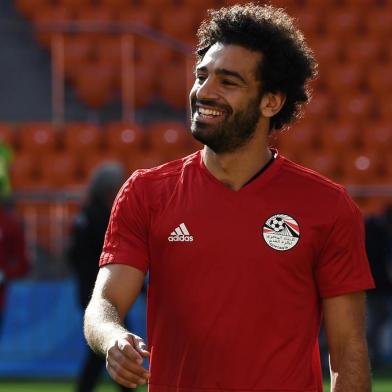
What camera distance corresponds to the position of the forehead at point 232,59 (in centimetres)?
411

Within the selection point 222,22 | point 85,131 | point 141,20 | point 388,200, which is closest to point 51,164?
point 85,131

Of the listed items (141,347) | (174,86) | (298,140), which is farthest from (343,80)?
(141,347)

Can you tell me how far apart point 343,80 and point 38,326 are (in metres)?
5.95

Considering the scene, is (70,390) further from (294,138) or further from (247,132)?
(247,132)

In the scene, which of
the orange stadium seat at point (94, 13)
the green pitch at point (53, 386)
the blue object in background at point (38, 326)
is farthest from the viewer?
the orange stadium seat at point (94, 13)

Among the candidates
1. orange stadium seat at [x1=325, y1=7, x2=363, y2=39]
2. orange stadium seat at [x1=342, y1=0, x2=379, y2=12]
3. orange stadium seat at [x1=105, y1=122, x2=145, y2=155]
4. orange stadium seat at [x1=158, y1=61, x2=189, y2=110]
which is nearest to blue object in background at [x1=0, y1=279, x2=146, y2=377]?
orange stadium seat at [x1=105, y1=122, x2=145, y2=155]

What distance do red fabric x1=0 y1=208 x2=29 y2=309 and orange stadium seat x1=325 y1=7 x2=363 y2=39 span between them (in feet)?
27.5

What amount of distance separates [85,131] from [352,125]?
3197mm

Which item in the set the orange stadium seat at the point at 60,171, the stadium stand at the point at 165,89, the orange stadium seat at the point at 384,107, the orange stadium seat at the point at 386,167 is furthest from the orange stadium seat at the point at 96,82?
the orange stadium seat at the point at 386,167

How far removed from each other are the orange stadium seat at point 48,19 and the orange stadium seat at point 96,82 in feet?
2.16

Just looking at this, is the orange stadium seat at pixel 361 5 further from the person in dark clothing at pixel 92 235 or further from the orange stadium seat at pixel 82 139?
the person in dark clothing at pixel 92 235

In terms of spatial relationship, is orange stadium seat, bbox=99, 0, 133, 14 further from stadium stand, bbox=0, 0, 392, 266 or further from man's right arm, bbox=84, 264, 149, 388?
man's right arm, bbox=84, 264, 149, 388

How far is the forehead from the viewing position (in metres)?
4.11

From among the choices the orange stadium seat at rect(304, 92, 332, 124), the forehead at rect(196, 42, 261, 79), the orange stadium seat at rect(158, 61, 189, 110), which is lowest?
the orange stadium seat at rect(304, 92, 332, 124)
